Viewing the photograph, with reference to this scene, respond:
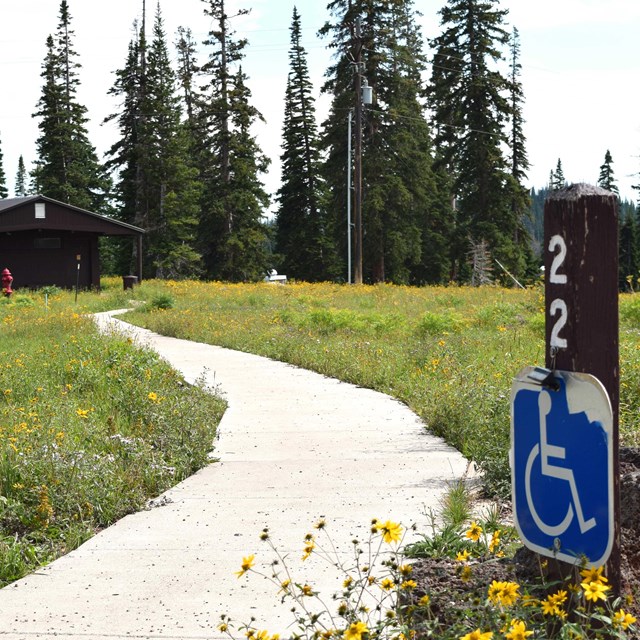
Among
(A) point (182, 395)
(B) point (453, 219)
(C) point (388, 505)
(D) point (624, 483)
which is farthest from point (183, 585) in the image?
(B) point (453, 219)

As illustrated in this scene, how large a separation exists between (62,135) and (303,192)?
16445mm

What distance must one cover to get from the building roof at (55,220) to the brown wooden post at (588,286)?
121 ft

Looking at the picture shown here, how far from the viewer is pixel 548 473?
8.20 ft

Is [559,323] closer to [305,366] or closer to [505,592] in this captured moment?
[505,592]

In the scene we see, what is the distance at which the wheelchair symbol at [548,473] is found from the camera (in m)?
2.44

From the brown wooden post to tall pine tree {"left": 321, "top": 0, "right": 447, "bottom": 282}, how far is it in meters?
42.8

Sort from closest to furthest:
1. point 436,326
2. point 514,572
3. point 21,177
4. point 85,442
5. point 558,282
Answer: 1. point 558,282
2. point 514,572
3. point 85,442
4. point 436,326
5. point 21,177

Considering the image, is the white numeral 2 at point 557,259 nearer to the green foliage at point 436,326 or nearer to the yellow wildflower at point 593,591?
the yellow wildflower at point 593,591

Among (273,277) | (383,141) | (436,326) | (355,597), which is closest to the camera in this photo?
(355,597)

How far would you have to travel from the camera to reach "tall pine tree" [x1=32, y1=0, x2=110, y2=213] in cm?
5806

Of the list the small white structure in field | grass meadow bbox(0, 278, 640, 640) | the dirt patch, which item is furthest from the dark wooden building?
the dirt patch

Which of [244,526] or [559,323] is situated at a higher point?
[559,323]

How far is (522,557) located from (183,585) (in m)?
1.69

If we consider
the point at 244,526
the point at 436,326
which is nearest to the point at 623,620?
the point at 244,526
